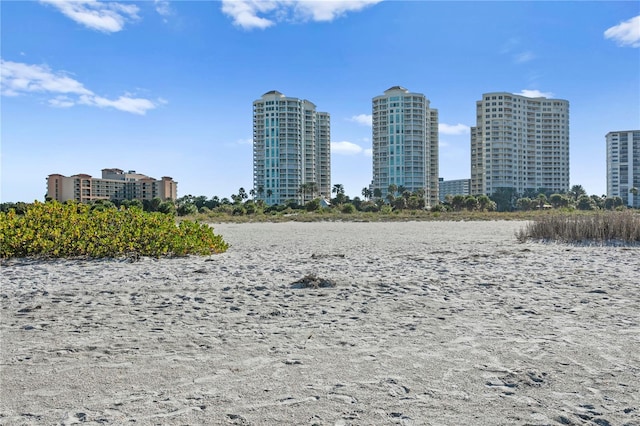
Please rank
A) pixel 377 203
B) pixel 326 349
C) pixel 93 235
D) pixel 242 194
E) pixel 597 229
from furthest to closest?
1. pixel 242 194
2. pixel 377 203
3. pixel 597 229
4. pixel 93 235
5. pixel 326 349

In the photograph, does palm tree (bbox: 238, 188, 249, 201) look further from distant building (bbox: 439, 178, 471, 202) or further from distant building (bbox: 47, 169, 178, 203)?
distant building (bbox: 439, 178, 471, 202)

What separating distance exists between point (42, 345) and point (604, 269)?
28.1 feet

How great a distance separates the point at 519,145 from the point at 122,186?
83647mm

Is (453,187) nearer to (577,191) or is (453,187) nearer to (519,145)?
(519,145)

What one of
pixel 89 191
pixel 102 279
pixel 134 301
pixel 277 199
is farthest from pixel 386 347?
pixel 277 199

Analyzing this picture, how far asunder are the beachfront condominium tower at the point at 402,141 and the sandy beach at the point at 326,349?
3525 inches

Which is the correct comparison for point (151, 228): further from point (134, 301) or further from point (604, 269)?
point (604, 269)

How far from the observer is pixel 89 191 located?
65375 millimetres

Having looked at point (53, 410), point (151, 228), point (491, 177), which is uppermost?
point (491, 177)

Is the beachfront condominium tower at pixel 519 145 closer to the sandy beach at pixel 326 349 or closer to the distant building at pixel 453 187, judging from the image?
the distant building at pixel 453 187

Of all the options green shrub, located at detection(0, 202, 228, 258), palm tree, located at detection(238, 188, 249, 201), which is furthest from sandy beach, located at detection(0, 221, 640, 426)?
palm tree, located at detection(238, 188, 249, 201)

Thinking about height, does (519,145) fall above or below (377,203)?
above

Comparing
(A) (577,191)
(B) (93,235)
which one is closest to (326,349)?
(B) (93,235)

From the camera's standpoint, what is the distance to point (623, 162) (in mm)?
110000
